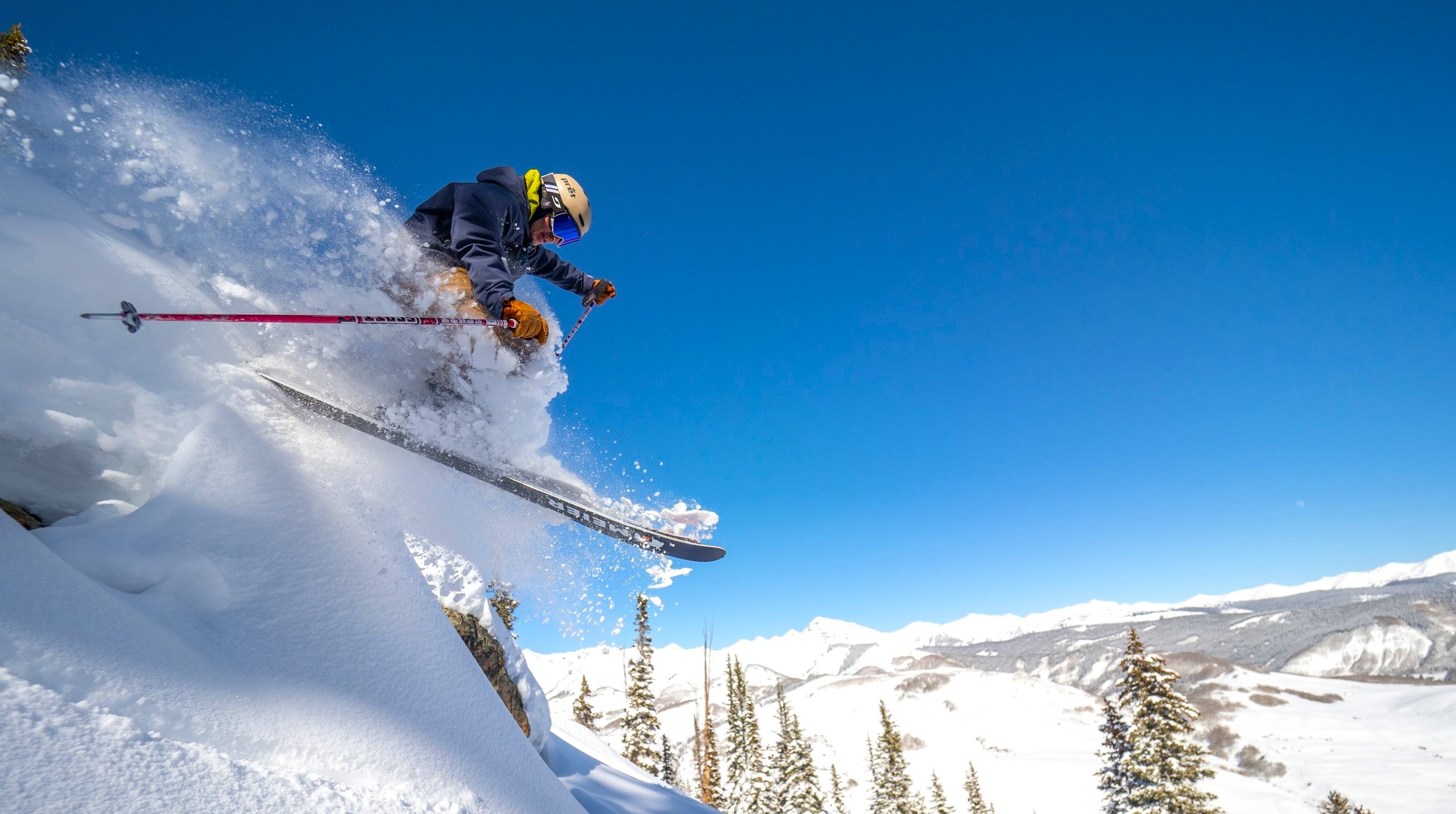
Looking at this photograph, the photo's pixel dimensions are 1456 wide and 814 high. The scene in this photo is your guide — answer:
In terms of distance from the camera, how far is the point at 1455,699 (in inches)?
3979

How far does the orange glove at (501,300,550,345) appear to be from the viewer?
15.9 ft

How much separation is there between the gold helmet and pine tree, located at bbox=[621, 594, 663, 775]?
21.7 metres

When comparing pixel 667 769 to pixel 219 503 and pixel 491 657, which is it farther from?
pixel 219 503

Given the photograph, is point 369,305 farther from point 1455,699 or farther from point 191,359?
point 1455,699

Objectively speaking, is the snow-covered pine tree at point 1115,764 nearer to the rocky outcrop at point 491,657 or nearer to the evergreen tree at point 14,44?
the rocky outcrop at point 491,657

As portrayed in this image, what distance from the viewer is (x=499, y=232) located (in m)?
5.23

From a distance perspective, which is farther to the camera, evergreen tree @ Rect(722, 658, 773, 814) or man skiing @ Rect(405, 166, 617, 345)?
evergreen tree @ Rect(722, 658, 773, 814)

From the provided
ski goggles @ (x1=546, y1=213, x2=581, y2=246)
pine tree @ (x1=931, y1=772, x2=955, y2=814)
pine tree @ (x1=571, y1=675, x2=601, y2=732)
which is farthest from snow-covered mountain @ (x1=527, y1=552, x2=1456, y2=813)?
ski goggles @ (x1=546, y1=213, x2=581, y2=246)

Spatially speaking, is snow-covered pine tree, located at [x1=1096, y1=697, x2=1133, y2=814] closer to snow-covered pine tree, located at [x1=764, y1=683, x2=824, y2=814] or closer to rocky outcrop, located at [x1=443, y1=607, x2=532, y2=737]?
snow-covered pine tree, located at [x1=764, y1=683, x2=824, y2=814]

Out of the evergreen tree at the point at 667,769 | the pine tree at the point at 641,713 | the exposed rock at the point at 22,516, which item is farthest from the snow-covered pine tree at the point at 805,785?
the exposed rock at the point at 22,516

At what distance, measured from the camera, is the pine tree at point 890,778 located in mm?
32188

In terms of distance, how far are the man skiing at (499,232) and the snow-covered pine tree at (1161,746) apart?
21.0 meters

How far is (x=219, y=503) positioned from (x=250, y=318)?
158 cm

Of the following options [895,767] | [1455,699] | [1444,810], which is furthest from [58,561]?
[1455,699]
